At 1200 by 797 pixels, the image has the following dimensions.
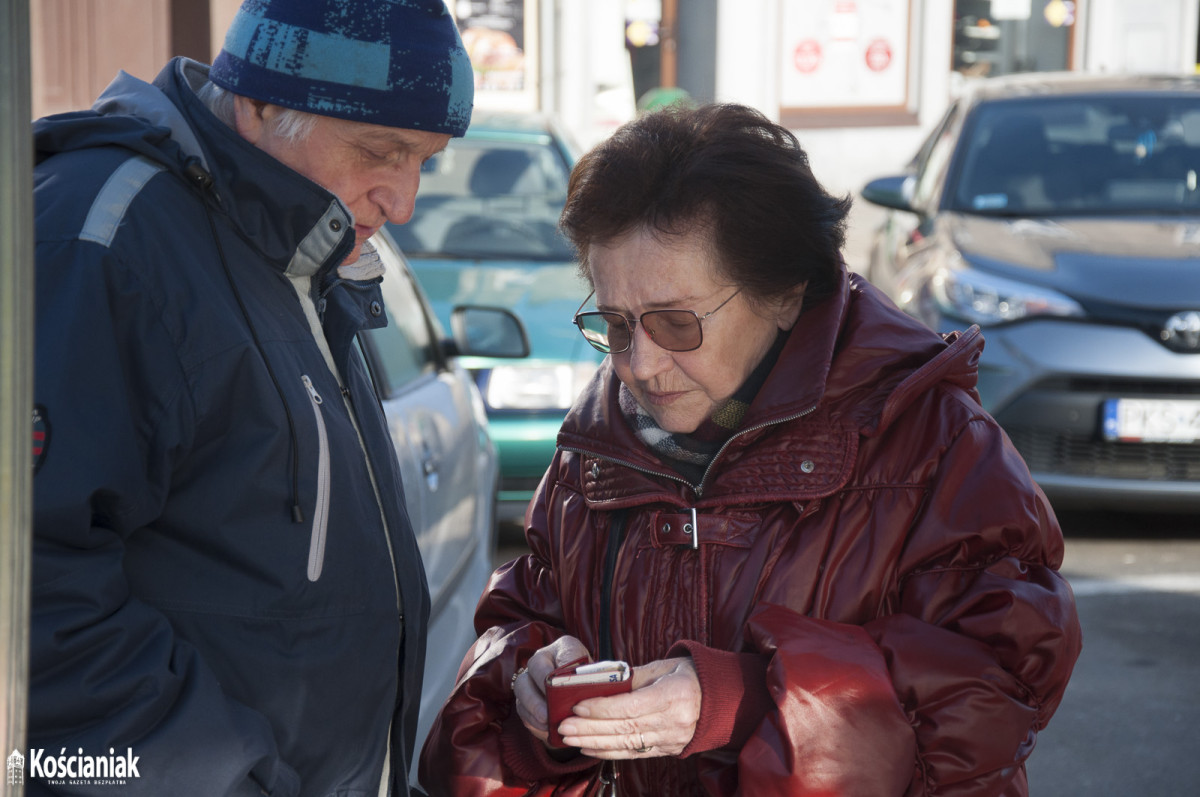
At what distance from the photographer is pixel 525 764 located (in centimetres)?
203

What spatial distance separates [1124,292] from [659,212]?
4111mm

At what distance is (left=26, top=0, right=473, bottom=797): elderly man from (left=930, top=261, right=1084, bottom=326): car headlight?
408 cm

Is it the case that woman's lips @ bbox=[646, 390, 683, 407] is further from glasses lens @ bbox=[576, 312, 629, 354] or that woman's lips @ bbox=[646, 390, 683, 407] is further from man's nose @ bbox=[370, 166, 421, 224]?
man's nose @ bbox=[370, 166, 421, 224]

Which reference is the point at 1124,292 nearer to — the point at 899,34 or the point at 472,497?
the point at 472,497

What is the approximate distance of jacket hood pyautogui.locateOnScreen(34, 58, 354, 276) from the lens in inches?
68.0

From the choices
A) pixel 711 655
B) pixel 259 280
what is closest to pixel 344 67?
pixel 259 280

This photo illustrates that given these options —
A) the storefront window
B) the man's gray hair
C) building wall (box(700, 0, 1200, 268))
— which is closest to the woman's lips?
the man's gray hair

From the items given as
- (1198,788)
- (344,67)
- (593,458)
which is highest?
(344,67)

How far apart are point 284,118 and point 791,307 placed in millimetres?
800

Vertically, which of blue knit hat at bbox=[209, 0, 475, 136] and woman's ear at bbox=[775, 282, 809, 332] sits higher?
blue knit hat at bbox=[209, 0, 475, 136]

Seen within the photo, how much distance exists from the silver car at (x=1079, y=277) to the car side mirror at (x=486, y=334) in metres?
2.03

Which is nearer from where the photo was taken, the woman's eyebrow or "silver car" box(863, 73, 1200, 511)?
the woman's eyebrow

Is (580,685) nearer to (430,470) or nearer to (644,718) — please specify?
(644,718)

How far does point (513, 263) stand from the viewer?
656 cm
